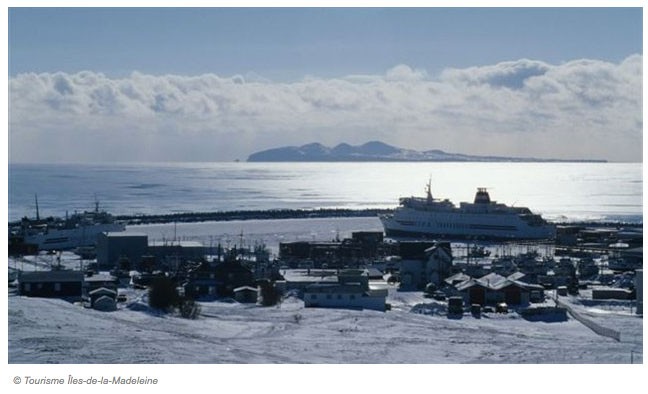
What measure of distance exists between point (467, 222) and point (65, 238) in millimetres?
7833

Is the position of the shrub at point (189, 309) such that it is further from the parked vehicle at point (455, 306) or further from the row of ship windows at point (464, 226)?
the row of ship windows at point (464, 226)

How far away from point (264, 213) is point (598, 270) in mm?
12421

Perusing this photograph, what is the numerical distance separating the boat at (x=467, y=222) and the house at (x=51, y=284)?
11128mm

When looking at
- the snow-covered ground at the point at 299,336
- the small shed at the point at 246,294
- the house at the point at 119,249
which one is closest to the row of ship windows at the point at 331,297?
the snow-covered ground at the point at 299,336

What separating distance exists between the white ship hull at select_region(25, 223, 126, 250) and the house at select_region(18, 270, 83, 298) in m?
6.59

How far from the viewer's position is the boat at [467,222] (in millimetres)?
18922

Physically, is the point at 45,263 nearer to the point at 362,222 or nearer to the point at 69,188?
the point at 362,222

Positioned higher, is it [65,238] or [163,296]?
[163,296]

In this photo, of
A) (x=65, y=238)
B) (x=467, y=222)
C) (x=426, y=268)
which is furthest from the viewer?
(x=467, y=222)

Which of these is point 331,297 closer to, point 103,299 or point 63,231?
point 103,299

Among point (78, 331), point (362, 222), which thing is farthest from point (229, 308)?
point (362, 222)

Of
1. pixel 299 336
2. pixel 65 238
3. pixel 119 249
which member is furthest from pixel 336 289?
pixel 65 238

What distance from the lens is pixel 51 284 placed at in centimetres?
851

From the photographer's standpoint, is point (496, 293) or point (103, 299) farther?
point (496, 293)
